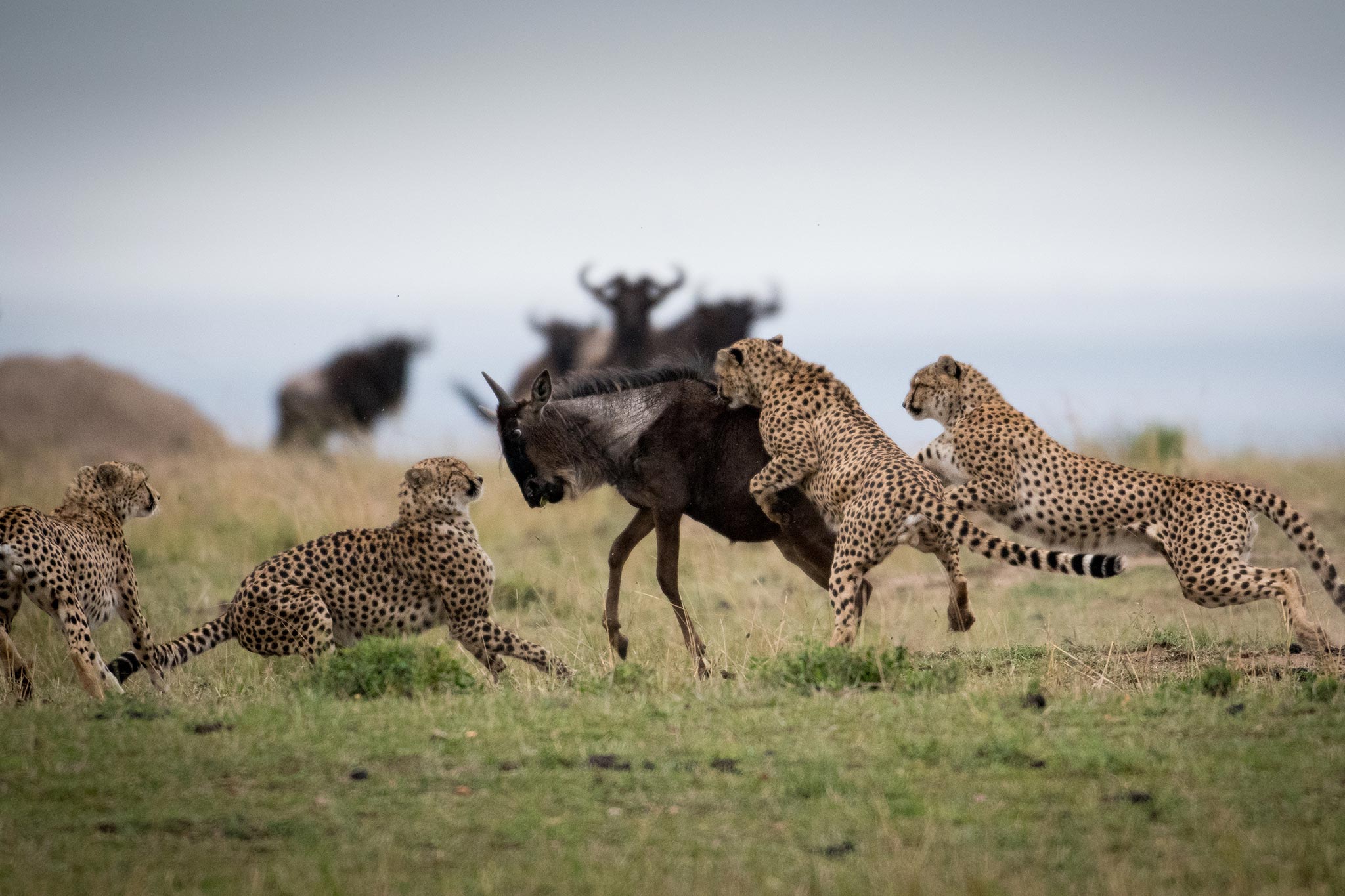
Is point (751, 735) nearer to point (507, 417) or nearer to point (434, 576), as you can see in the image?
point (434, 576)

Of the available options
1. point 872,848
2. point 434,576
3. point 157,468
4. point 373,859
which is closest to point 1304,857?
point 872,848

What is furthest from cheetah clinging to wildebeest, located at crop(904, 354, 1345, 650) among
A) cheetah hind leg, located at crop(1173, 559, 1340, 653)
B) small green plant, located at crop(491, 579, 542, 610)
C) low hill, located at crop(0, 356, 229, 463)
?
low hill, located at crop(0, 356, 229, 463)

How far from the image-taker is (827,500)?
7.44 m

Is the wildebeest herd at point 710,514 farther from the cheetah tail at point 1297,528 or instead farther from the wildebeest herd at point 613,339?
the wildebeest herd at point 613,339

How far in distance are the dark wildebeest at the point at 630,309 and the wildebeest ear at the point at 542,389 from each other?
14214mm

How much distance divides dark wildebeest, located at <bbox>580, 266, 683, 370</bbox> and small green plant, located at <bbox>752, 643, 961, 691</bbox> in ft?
55.0

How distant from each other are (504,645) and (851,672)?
1835 millimetres

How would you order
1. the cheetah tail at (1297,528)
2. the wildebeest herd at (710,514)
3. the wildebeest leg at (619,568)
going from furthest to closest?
the wildebeest leg at (619,568)
the cheetah tail at (1297,528)
the wildebeest herd at (710,514)

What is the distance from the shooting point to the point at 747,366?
27.1 feet

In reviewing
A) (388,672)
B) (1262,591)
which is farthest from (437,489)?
(1262,591)

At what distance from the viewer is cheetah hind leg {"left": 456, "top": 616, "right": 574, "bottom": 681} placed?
703 centimetres

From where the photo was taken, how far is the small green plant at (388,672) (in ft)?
20.4

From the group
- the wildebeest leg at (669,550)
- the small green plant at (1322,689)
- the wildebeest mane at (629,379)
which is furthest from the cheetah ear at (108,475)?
the small green plant at (1322,689)

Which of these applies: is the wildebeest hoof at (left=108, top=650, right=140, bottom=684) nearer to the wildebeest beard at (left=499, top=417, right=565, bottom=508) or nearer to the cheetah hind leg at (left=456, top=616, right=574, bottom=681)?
the cheetah hind leg at (left=456, top=616, right=574, bottom=681)
